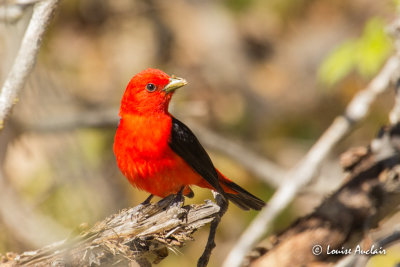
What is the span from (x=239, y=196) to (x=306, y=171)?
0.79 metres

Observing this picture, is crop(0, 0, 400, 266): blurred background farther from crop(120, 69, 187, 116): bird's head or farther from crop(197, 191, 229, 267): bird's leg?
crop(197, 191, 229, 267): bird's leg

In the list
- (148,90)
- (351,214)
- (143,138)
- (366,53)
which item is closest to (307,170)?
(351,214)

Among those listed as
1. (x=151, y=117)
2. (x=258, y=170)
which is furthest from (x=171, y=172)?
(x=258, y=170)

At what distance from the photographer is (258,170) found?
6.80 metres

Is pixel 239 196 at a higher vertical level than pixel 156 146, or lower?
higher

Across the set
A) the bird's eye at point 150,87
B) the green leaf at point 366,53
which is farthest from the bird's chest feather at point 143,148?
the green leaf at point 366,53

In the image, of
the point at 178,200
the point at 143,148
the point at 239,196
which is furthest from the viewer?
the point at 239,196

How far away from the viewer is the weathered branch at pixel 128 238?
3.31m

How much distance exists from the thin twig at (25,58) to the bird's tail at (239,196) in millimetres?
1735

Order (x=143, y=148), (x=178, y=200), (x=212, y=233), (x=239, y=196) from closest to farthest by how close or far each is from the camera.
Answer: (x=212, y=233), (x=178, y=200), (x=143, y=148), (x=239, y=196)

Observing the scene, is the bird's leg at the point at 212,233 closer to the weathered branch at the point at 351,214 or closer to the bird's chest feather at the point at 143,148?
the bird's chest feather at the point at 143,148

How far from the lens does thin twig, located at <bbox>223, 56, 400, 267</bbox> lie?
3270 millimetres

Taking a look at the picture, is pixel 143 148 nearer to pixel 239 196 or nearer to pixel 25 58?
pixel 239 196

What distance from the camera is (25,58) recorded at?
3168 millimetres
